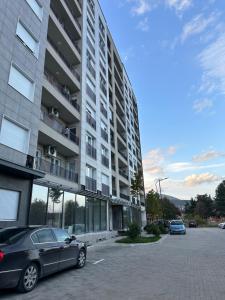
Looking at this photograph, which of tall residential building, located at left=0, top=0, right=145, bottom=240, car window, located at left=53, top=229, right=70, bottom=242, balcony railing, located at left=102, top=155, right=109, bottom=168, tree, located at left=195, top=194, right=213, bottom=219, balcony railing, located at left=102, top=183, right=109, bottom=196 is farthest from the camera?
tree, located at left=195, top=194, right=213, bottom=219

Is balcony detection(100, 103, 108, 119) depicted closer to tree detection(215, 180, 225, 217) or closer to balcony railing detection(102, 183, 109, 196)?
balcony railing detection(102, 183, 109, 196)

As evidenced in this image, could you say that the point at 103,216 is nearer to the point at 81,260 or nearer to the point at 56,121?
the point at 56,121

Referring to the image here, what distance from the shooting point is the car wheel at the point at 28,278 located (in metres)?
6.73

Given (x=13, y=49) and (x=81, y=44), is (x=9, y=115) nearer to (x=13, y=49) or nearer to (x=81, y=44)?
(x=13, y=49)

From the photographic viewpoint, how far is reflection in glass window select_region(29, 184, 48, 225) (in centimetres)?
1478

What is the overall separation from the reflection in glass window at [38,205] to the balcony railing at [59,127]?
5.02 m

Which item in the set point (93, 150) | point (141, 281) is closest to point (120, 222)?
point (93, 150)

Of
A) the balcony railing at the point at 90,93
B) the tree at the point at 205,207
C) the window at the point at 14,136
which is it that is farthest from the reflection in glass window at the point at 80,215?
the tree at the point at 205,207

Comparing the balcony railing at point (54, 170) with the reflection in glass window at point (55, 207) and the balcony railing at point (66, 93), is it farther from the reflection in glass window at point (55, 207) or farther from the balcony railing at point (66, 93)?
the balcony railing at point (66, 93)

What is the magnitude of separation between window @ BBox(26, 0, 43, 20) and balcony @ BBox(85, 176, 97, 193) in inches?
512

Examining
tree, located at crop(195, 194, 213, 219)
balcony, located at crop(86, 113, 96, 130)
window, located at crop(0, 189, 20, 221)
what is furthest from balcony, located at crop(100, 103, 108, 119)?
tree, located at crop(195, 194, 213, 219)

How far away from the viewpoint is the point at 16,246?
6.93 meters

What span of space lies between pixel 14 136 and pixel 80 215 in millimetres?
9914

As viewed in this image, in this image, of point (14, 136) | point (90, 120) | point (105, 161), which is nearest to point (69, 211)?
point (14, 136)
